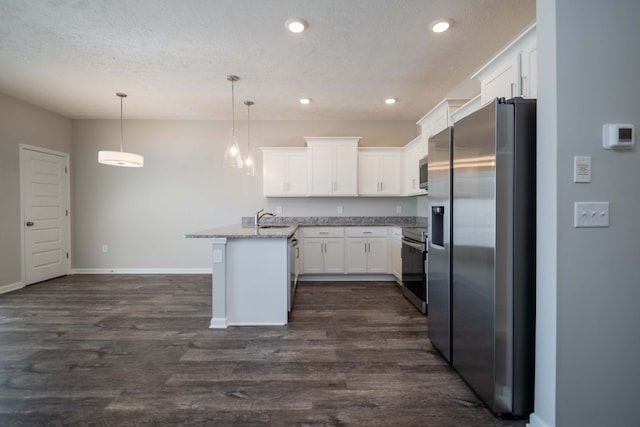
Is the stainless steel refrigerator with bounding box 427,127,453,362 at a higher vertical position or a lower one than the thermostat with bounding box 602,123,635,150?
lower

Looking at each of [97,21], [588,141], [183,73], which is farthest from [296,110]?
[588,141]

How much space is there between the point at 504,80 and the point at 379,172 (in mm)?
2758

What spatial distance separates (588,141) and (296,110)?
3926mm

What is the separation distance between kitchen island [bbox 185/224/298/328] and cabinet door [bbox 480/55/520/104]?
2.21 meters

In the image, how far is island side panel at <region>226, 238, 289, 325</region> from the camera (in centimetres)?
283

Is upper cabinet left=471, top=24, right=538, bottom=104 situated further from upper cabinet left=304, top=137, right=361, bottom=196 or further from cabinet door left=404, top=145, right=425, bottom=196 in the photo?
upper cabinet left=304, top=137, right=361, bottom=196

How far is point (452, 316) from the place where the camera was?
2021mm

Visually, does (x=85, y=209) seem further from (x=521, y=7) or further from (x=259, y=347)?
(x=521, y=7)

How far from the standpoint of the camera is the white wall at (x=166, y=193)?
508 centimetres

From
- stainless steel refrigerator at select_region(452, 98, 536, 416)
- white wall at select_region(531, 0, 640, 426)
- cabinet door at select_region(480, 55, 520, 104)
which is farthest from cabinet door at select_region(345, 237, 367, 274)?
white wall at select_region(531, 0, 640, 426)

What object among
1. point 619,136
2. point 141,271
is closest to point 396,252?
point 619,136

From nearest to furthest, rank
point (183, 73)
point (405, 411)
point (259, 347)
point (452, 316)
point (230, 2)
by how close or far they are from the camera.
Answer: point (405, 411), point (452, 316), point (230, 2), point (259, 347), point (183, 73)

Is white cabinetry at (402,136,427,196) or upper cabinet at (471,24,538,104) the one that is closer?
upper cabinet at (471,24,538,104)

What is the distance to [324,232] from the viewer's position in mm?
4598
